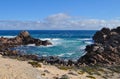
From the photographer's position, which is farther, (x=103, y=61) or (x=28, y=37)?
(x=28, y=37)

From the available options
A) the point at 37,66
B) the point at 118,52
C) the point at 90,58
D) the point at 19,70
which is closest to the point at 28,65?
the point at 37,66

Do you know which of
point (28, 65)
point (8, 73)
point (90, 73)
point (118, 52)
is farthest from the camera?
point (118, 52)

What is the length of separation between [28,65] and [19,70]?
10.6 feet

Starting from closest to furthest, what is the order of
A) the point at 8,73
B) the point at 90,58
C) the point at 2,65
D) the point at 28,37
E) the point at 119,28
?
the point at 8,73 < the point at 2,65 < the point at 90,58 < the point at 119,28 < the point at 28,37

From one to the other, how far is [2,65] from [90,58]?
95.0 ft

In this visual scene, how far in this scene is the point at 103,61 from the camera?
190 feet

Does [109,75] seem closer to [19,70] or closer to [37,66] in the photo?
[37,66]

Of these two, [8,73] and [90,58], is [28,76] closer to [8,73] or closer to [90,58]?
[8,73]

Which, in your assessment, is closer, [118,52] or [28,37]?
[118,52]

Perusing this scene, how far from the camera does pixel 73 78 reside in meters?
32.0

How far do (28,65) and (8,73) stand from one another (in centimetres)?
494

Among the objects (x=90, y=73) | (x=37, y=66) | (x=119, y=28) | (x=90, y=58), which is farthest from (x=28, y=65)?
(x=119, y=28)

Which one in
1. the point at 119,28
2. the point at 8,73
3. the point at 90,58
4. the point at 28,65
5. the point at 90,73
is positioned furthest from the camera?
the point at 119,28

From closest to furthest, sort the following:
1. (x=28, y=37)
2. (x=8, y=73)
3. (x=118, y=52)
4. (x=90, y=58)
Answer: (x=8, y=73), (x=90, y=58), (x=118, y=52), (x=28, y=37)
